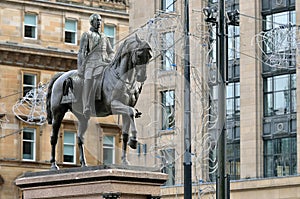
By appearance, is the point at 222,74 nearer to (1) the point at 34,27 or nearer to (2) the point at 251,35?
(2) the point at 251,35

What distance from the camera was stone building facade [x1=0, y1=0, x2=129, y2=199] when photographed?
72.7 metres

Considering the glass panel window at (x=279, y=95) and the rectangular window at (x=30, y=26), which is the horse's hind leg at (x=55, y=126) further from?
the rectangular window at (x=30, y=26)

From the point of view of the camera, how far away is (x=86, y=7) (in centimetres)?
7581

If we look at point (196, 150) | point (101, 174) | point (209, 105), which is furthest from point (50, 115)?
point (196, 150)

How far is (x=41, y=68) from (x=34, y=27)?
91.5 inches

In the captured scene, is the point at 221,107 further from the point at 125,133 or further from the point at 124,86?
the point at 125,133

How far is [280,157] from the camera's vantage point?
5688 centimetres

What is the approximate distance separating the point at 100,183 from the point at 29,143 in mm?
51145

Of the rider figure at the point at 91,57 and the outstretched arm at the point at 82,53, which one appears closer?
the rider figure at the point at 91,57

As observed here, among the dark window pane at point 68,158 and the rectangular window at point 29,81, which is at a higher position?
the rectangular window at point 29,81

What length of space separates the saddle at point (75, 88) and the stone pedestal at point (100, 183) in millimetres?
1369

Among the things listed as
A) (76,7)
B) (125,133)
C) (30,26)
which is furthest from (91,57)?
(76,7)

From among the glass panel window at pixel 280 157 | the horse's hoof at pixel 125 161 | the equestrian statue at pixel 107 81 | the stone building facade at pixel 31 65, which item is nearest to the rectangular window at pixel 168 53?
the equestrian statue at pixel 107 81

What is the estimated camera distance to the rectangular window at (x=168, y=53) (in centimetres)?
2677
